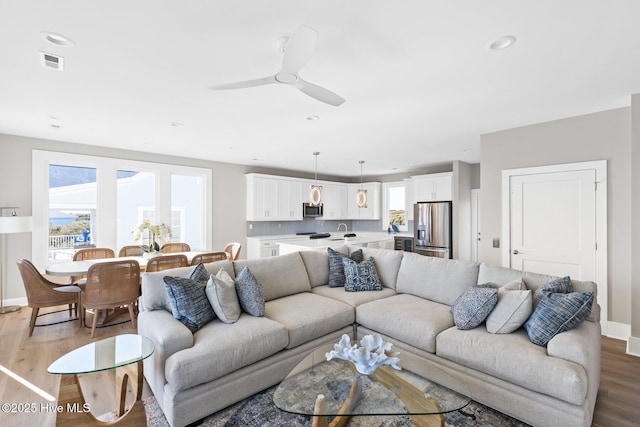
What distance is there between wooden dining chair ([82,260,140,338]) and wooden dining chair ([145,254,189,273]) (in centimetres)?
14

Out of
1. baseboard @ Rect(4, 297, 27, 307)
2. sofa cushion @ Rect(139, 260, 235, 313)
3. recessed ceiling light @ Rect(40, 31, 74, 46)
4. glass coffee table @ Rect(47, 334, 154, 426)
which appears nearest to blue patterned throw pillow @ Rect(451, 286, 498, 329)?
glass coffee table @ Rect(47, 334, 154, 426)

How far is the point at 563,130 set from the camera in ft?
12.5

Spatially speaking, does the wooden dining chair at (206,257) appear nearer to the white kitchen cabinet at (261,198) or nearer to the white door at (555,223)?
the white kitchen cabinet at (261,198)

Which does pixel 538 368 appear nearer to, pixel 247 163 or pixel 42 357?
pixel 42 357

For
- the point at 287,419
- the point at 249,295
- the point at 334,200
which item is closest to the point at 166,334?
the point at 249,295

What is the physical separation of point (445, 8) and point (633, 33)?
1355mm

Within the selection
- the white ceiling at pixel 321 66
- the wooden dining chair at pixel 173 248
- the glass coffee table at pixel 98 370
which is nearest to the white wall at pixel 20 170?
the white ceiling at pixel 321 66

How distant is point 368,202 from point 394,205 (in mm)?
741

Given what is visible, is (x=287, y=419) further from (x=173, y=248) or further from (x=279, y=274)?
(x=173, y=248)

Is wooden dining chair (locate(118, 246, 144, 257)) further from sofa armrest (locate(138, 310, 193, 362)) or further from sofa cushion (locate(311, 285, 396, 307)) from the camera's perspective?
sofa cushion (locate(311, 285, 396, 307))

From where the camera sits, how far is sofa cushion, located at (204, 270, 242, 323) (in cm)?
251

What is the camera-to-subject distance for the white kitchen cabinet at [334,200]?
8.52 m

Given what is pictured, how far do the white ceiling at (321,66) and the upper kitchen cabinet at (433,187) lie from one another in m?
2.52

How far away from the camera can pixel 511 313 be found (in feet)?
7.61
